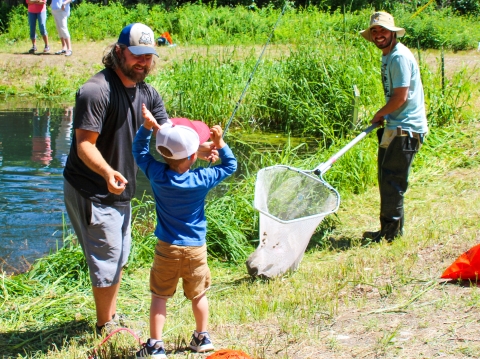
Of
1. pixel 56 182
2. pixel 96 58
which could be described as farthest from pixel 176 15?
pixel 56 182

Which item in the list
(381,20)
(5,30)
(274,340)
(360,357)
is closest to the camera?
(360,357)

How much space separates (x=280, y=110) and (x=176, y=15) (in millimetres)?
11031

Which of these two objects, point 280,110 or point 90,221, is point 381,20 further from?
point 280,110

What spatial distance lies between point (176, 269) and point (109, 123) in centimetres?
88

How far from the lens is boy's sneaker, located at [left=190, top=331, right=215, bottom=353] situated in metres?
3.72

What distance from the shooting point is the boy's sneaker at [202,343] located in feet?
12.2

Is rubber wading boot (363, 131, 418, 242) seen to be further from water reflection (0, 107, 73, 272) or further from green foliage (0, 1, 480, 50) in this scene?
green foliage (0, 1, 480, 50)

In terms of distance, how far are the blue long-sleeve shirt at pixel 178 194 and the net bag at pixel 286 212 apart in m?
1.20

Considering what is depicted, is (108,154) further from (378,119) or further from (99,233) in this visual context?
(378,119)

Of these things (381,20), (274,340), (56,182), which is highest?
(381,20)

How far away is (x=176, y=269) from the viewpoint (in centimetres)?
361

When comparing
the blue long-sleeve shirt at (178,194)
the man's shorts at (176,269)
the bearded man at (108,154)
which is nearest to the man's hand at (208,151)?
the bearded man at (108,154)

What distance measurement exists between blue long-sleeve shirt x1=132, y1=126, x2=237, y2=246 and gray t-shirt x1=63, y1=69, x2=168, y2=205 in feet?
0.72

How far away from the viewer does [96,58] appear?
1712 centimetres
